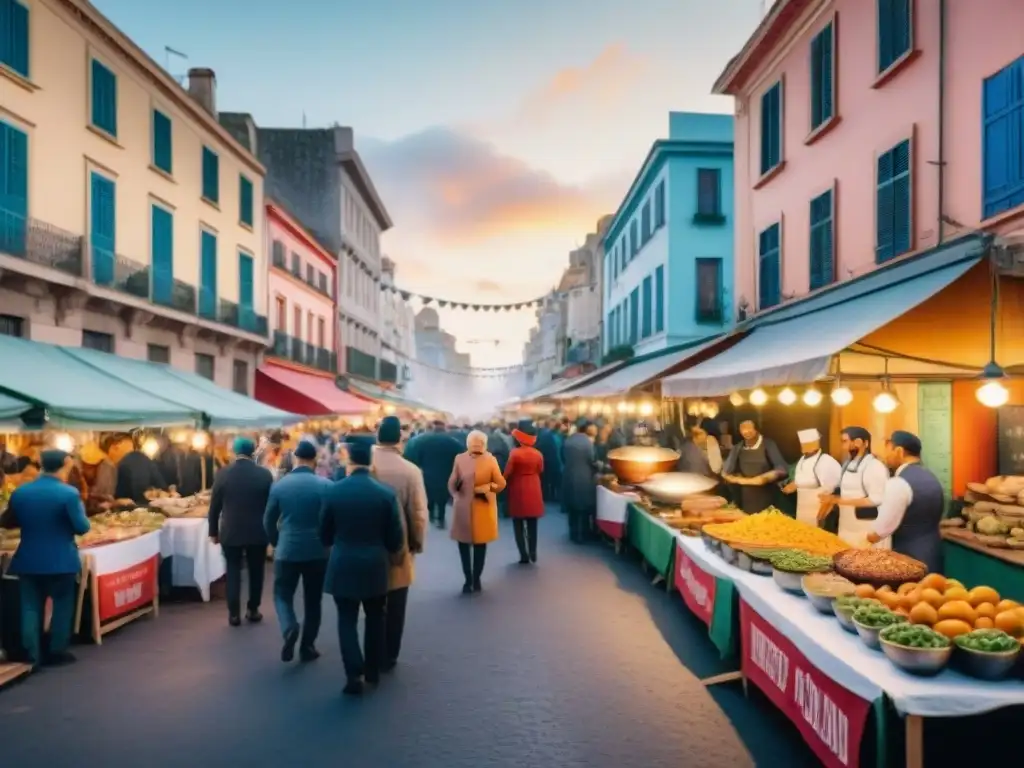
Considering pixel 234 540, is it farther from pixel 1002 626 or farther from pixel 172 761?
pixel 1002 626

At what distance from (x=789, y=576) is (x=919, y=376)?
4146mm

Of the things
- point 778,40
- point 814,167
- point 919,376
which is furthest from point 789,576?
point 778,40

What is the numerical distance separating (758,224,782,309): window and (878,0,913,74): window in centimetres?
440

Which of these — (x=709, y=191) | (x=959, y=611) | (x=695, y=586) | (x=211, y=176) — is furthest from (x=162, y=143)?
(x=959, y=611)

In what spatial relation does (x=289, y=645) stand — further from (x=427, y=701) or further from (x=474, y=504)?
(x=474, y=504)

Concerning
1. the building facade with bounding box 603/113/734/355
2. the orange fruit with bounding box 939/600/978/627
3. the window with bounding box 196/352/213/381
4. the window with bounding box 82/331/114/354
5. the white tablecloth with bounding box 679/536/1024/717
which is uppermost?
the building facade with bounding box 603/113/734/355

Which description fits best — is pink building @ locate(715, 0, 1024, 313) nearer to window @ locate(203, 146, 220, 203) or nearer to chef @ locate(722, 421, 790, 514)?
chef @ locate(722, 421, 790, 514)

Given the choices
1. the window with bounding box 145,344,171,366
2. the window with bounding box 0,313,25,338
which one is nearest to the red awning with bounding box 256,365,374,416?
the window with bounding box 145,344,171,366

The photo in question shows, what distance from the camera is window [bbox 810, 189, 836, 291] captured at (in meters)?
13.2

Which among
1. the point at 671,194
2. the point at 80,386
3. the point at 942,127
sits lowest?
the point at 80,386

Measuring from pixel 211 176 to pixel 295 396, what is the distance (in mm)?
7567

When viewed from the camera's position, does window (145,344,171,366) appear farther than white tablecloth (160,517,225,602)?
Yes

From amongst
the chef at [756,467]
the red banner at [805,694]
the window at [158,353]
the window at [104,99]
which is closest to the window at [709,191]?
the chef at [756,467]

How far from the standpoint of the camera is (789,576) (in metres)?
5.84
